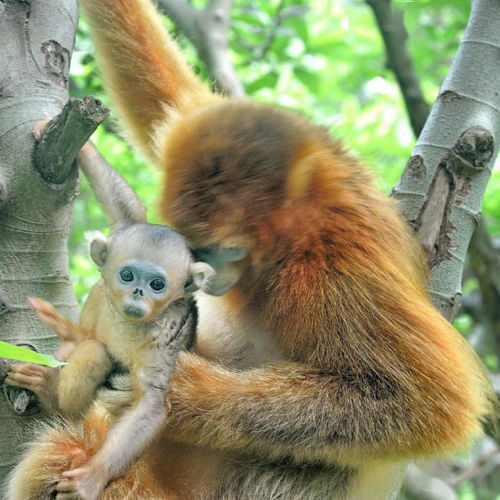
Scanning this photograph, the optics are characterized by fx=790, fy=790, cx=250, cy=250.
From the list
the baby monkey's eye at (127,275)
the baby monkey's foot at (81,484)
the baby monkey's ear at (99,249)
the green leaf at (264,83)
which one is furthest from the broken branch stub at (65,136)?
the green leaf at (264,83)

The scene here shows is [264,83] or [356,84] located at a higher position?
[264,83]

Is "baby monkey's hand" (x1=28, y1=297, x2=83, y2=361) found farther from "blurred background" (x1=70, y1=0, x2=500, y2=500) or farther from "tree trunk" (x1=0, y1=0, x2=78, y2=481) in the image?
"blurred background" (x1=70, y1=0, x2=500, y2=500)

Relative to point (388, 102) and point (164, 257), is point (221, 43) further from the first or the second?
point (388, 102)

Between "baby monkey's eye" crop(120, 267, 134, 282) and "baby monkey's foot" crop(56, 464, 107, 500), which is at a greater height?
"baby monkey's eye" crop(120, 267, 134, 282)

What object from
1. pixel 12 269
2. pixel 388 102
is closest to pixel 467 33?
pixel 12 269

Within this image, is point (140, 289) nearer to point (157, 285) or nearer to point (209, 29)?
point (157, 285)

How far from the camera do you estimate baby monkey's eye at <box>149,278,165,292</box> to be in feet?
10.5

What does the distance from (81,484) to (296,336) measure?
1.05 meters

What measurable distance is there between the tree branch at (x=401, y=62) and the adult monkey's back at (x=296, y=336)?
8.93 feet

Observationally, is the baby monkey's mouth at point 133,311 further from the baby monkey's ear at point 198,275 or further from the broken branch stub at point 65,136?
the broken branch stub at point 65,136

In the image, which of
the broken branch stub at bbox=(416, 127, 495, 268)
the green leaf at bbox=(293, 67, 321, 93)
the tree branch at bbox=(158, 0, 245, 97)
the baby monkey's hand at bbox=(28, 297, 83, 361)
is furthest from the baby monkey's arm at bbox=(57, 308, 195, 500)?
the green leaf at bbox=(293, 67, 321, 93)

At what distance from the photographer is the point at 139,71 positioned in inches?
179

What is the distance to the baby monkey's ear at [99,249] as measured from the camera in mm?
3379

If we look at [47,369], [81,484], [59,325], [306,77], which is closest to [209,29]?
[306,77]
